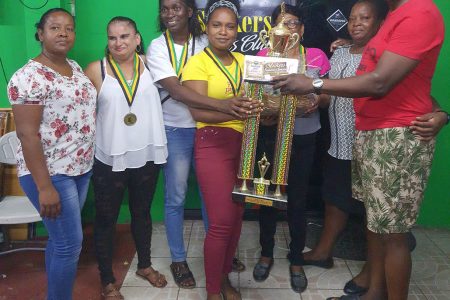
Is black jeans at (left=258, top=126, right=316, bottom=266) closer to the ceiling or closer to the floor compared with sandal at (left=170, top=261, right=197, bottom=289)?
closer to the ceiling

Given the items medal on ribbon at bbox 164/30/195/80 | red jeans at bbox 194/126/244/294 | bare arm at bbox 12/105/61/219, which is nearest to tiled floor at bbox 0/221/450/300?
red jeans at bbox 194/126/244/294

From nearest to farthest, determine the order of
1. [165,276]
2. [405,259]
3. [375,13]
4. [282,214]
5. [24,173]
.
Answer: [24,173] → [405,259] → [375,13] → [165,276] → [282,214]

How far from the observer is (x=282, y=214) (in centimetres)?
358

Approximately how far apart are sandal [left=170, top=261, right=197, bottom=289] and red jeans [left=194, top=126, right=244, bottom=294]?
0.48 metres

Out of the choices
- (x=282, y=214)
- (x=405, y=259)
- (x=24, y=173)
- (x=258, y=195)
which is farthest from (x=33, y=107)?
A: (x=282, y=214)

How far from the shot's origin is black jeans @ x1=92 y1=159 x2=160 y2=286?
2.24m

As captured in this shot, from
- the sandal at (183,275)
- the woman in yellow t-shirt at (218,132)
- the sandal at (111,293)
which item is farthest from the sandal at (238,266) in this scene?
the sandal at (111,293)

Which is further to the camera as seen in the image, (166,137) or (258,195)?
(166,137)

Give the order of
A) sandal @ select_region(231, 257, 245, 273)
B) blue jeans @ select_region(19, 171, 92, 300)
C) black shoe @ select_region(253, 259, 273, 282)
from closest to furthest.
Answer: blue jeans @ select_region(19, 171, 92, 300), black shoe @ select_region(253, 259, 273, 282), sandal @ select_region(231, 257, 245, 273)

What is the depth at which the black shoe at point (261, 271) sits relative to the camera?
8.70 feet

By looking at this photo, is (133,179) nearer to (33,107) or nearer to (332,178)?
(33,107)

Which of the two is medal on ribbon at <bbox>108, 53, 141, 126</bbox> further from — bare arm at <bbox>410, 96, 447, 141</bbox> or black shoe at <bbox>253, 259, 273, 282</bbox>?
bare arm at <bbox>410, 96, 447, 141</bbox>

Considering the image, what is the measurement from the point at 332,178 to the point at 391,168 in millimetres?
938

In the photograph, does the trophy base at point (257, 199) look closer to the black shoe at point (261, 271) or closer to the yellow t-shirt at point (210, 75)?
the yellow t-shirt at point (210, 75)
